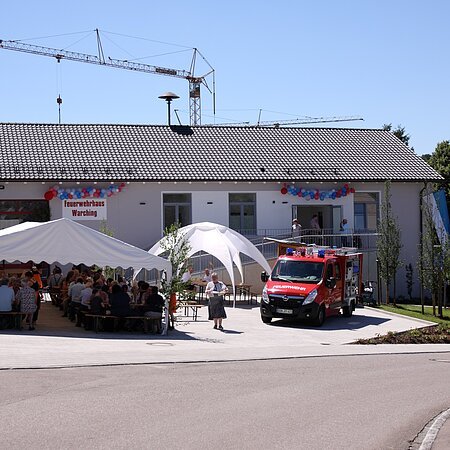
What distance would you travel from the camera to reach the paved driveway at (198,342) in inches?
738

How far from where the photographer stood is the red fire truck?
2817 cm

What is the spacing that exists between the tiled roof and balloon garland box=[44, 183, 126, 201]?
457 mm

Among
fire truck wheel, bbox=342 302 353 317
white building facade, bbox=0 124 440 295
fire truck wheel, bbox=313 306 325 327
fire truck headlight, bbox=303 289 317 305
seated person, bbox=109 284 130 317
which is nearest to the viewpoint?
seated person, bbox=109 284 130 317

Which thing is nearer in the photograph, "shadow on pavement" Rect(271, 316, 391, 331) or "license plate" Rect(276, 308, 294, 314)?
"license plate" Rect(276, 308, 294, 314)

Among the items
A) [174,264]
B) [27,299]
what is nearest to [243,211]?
[174,264]

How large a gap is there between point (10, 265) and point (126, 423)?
2694 centimetres

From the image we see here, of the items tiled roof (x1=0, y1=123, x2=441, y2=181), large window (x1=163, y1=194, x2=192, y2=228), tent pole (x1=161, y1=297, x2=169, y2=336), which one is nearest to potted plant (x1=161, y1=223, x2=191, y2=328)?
tent pole (x1=161, y1=297, x2=169, y2=336)

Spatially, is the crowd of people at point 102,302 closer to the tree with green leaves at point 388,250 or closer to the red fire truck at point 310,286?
the red fire truck at point 310,286

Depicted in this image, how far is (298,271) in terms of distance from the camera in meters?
29.4

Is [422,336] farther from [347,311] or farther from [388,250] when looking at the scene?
[388,250]

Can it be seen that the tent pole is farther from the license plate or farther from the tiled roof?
the tiled roof

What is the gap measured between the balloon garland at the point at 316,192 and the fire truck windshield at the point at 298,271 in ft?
41.7

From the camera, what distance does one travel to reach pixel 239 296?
36.1m

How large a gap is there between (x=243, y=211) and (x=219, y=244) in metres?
8.86
